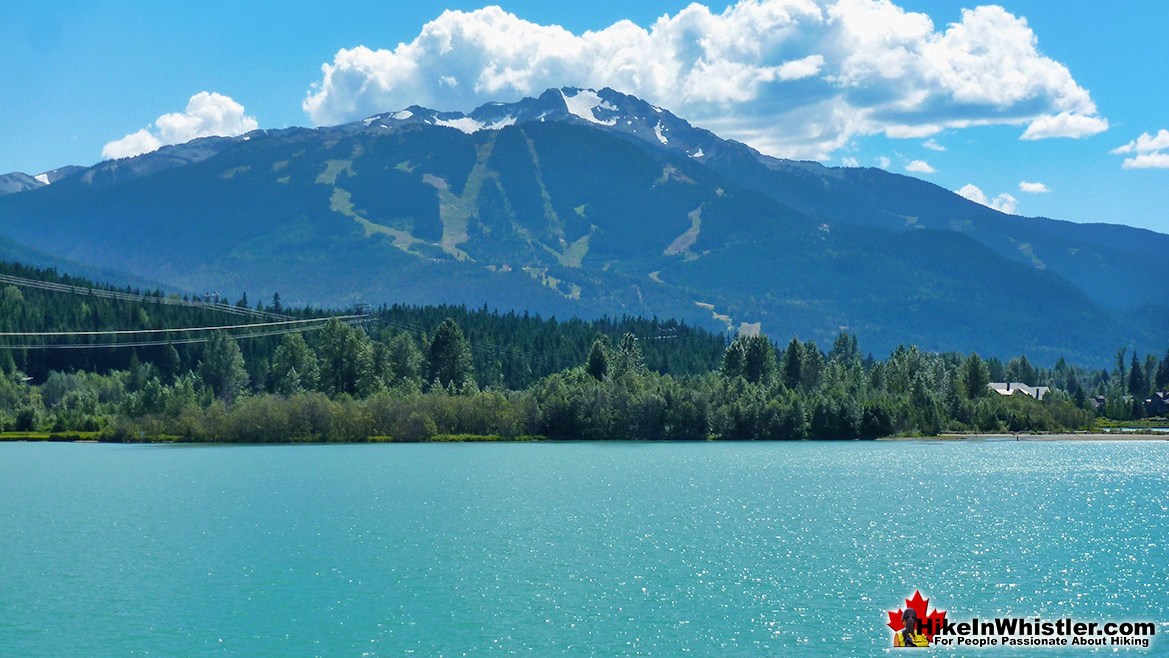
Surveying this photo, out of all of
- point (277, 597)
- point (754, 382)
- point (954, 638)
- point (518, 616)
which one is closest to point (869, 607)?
point (954, 638)

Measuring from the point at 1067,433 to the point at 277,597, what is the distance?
15414 centimetres

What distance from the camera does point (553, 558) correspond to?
5625 centimetres

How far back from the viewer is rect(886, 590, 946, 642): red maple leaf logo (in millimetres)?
41031

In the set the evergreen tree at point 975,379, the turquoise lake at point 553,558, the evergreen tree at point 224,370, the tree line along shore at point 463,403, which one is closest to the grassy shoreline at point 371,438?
the tree line along shore at point 463,403

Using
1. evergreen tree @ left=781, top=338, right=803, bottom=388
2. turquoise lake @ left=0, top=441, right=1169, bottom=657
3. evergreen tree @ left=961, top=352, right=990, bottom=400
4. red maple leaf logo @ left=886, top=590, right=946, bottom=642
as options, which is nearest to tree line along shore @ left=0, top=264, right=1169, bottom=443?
evergreen tree @ left=781, top=338, right=803, bottom=388

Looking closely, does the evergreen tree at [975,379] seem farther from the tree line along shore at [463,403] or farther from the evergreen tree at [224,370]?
the evergreen tree at [224,370]

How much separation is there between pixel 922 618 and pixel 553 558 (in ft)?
62.6

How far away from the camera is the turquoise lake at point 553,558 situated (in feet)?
139

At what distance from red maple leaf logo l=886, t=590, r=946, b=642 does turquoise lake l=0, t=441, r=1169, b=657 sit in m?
0.78

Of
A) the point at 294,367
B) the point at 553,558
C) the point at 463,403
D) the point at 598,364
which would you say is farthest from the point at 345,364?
the point at 553,558

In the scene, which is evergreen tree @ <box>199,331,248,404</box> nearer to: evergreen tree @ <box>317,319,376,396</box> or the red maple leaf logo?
evergreen tree @ <box>317,319,376,396</box>

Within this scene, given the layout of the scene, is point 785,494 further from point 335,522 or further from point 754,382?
point 754,382

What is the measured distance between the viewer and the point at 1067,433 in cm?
18038

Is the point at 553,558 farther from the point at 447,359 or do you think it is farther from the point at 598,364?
the point at 447,359
